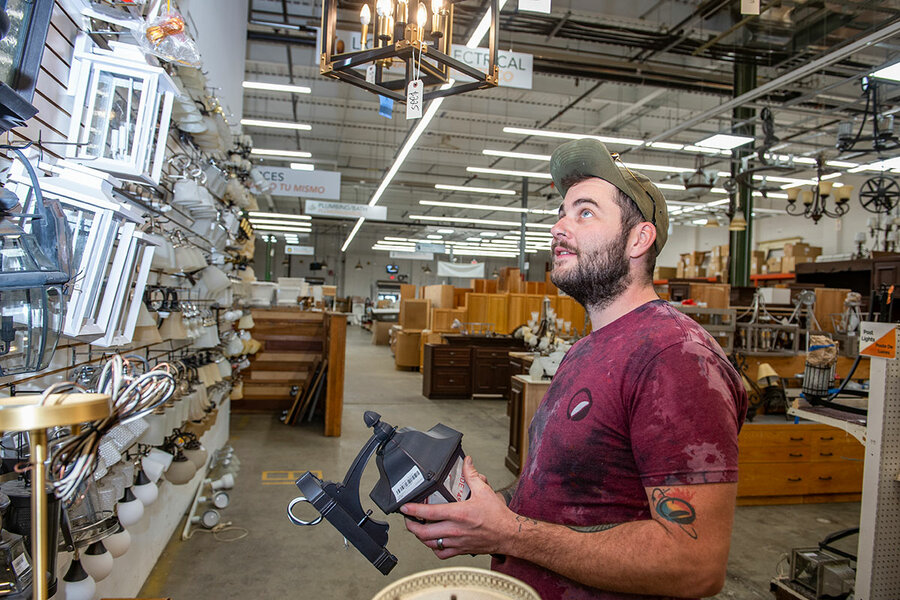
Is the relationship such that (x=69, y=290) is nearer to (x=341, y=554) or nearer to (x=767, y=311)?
(x=341, y=554)

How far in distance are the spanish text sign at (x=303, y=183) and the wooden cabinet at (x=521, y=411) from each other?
19.9 ft

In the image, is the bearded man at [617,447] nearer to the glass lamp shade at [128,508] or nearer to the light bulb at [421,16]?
the light bulb at [421,16]

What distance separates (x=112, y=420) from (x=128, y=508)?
1412 mm

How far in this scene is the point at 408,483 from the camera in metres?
0.96

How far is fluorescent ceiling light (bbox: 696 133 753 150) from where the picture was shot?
612 cm

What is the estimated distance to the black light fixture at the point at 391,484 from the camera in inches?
37.5

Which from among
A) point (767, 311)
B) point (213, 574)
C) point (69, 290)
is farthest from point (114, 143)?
point (767, 311)

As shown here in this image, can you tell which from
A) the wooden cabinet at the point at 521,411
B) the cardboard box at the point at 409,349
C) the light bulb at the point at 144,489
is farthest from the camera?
the cardboard box at the point at 409,349

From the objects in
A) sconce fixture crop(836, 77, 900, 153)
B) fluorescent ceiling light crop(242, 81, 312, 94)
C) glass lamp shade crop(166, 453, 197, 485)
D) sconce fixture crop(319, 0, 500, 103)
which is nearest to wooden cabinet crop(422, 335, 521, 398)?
fluorescent ceiling light crop(242, 81, 312, 94)

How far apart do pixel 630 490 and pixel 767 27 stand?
7.93m

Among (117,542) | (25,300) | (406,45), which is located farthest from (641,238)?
(117,542)

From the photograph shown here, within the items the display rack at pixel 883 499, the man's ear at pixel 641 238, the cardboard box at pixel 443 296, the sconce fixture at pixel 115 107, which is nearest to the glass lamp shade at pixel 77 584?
the sconce fixture at pixel 115 107

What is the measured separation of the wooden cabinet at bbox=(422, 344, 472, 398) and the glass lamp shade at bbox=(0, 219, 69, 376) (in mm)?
7677

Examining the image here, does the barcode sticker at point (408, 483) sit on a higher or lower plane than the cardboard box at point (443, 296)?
lower
